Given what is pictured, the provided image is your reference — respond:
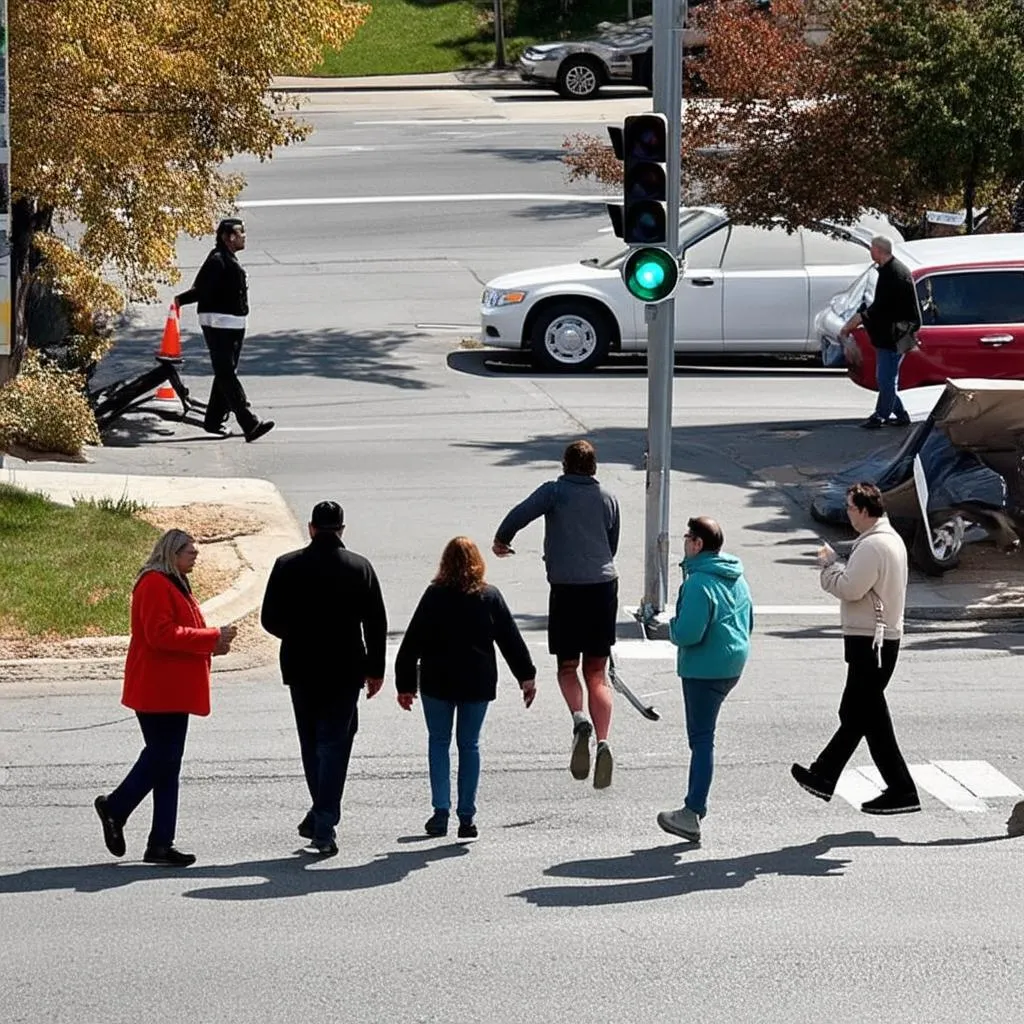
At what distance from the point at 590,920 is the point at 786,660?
4787 mm

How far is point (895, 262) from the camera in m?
18.0

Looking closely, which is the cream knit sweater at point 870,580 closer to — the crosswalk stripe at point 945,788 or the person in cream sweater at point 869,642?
the person in cream sweater at point 869,642

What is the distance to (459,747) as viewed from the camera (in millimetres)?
9047

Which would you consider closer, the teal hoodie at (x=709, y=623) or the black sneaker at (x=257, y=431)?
the teal hoodie at (x=709, y=623)

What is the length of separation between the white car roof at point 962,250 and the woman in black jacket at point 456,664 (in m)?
11.1

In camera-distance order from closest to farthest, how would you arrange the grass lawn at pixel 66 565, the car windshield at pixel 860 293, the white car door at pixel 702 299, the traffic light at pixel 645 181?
the grass lawn at pixel 66 565 → the traffic light at pixel 645 181 → the car windshield at pixel 860 293 → the white car door at pixel 702 299

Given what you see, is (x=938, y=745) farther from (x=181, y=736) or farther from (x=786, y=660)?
(x=181, y=736)

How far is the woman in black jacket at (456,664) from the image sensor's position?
898cm

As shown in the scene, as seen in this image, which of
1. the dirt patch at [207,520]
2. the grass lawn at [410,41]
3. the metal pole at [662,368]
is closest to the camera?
the metal pole at [662,368]

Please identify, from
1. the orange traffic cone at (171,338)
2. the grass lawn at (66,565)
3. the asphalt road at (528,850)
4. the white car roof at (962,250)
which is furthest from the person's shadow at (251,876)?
the white car roof at (962,250)

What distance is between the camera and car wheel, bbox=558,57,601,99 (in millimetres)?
39688

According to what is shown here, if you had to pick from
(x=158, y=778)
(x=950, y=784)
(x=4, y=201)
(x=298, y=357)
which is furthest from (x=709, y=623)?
(x=298, y=357)

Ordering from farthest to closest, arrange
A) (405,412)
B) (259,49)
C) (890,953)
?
(405,412) → (259,49) → (890,953)

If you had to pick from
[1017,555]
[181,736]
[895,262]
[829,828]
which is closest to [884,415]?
[895,262]
